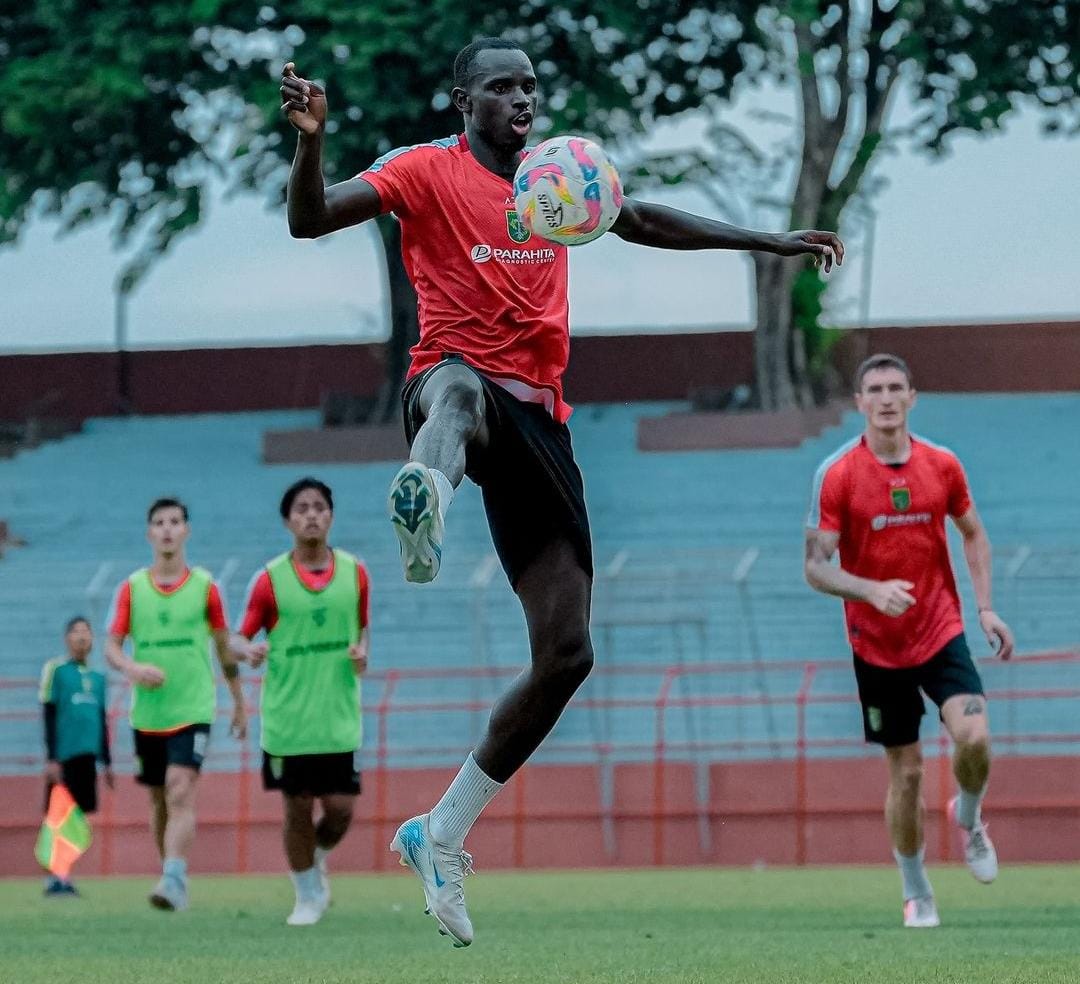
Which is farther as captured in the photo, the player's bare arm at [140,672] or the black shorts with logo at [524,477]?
the player's bare arm at [140,672]

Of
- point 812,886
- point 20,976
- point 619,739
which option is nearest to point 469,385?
point 20,976

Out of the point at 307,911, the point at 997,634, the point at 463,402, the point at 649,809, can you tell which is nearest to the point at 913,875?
the point at 997,634

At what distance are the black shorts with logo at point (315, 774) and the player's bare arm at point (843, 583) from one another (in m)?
2.98

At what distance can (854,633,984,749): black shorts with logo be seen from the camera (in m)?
10.2

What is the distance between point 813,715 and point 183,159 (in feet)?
48.1

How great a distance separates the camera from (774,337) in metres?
32.1

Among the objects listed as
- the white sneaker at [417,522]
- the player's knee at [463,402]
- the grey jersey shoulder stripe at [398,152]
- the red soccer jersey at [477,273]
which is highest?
the grey jersey shoulder stripe at [398,152]

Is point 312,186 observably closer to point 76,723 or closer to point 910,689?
point 910,689

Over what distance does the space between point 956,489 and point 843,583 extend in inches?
36.9

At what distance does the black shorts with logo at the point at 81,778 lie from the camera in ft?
55.7

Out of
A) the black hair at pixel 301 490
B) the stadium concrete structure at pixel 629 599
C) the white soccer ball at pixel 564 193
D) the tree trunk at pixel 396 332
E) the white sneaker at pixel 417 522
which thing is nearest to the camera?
the white sneaker at pixel 417 522

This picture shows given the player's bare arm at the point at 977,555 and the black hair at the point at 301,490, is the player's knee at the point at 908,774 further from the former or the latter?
the black hair at the point at 301,490

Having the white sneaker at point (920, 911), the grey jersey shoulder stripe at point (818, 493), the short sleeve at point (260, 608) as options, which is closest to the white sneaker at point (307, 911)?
the short sleeve at point (260, 608)

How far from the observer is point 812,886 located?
15.0m
